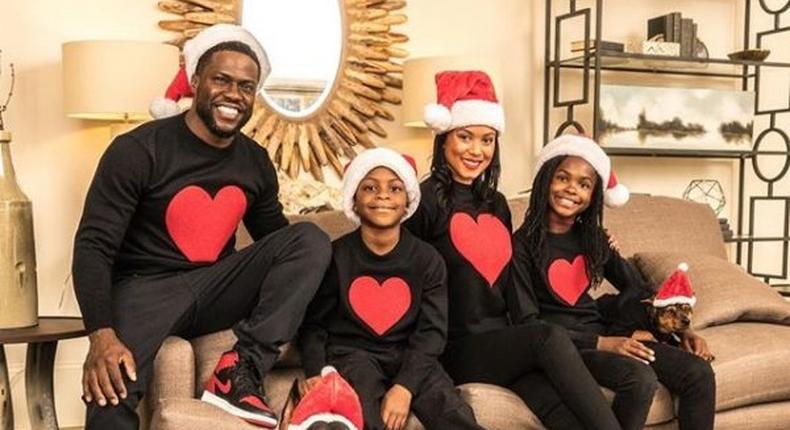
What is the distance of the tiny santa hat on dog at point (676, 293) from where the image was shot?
2.36 m

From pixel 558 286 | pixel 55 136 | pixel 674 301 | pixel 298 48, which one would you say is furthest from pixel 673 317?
pixel 55 136

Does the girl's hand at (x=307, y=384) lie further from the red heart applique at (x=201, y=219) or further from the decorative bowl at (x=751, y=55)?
the decorative bowl at (x=751, y=55)

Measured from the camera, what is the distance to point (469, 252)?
2.32 meters

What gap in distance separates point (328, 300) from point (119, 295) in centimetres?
50

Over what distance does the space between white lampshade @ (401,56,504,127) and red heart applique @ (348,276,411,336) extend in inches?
51.9

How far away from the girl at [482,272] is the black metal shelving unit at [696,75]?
1304 mm

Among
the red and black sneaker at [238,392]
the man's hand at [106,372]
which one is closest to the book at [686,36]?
the red and black sneaker at [238,392]

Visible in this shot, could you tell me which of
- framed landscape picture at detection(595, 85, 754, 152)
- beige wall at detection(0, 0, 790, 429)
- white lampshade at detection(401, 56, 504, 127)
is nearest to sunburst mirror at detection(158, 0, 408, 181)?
white lampshade at detection(401, 56, 504, 127)

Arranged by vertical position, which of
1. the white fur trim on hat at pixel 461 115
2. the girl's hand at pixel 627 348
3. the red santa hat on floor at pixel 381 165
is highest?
the white fur trim on hat at pixel 461 115

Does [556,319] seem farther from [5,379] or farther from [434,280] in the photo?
[5,379]

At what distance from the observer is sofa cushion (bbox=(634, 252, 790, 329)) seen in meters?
2.62

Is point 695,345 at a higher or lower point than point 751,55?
lower

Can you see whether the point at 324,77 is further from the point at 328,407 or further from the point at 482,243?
the point at 328,407

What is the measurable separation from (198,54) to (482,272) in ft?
3.04
